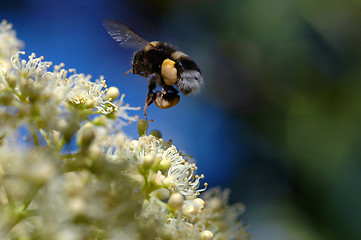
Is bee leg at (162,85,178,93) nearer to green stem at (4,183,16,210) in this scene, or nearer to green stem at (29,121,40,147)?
green stem at (29,121,40,147)

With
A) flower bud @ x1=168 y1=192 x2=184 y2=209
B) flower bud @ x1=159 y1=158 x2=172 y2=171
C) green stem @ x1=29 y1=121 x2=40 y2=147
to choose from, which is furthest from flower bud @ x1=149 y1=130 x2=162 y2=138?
green stem @ x1=29 y1=121 x2=40 y2=147

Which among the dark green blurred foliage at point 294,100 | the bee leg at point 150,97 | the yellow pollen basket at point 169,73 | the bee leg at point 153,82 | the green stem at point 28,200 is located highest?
the dark green blurred foliage at point 294,100

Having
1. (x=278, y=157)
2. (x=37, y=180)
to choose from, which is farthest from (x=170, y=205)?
(x=278, y=157)

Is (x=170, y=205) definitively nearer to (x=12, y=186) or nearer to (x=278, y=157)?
(x=12, y=186)

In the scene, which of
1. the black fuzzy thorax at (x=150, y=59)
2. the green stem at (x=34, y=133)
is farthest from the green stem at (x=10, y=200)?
the black fuzzy thorax at (x=150, y=59)

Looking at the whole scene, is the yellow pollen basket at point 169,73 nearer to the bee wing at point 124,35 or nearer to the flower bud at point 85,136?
the bee wing at point 124,35

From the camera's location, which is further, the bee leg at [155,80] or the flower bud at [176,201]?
the bee leg at [155,80]
